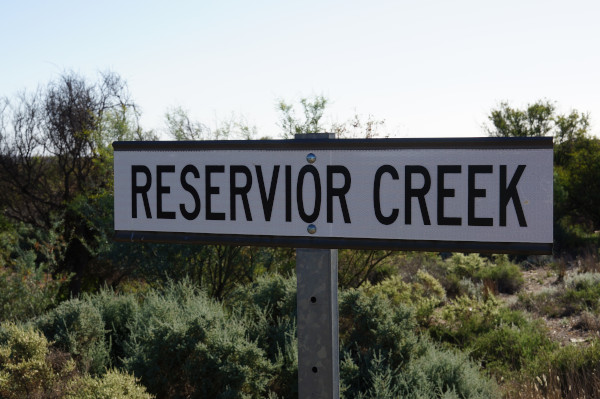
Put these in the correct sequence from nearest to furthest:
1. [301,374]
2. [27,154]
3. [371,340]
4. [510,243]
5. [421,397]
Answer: [510,243] < [301,374] < [421,397] < [371,340] < [27,154]

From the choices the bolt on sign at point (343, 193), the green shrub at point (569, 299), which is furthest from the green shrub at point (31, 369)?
the green shrub at point (569, 299)

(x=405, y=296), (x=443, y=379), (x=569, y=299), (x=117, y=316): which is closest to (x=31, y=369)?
(x=117, y=316)

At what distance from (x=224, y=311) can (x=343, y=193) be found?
13.8ft

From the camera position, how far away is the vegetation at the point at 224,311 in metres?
3.90

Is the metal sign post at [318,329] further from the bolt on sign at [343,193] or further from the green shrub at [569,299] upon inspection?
the green shrub at [569,299]

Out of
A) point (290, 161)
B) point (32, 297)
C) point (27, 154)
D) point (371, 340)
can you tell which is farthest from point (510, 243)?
point (27, 154)

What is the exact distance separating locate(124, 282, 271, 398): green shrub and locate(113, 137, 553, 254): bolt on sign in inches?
76.3

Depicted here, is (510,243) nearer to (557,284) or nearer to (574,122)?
(557,284)

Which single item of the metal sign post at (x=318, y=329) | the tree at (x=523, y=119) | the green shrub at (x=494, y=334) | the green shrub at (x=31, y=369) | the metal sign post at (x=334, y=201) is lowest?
the green shrub at (x=494, y=334)

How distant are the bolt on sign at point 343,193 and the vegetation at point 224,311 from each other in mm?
1533

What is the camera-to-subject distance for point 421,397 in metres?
3.89

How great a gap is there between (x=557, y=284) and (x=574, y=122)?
47.3 ft

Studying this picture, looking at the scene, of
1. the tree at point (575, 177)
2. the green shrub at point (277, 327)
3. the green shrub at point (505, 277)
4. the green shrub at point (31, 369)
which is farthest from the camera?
the tree at point (575, 177)

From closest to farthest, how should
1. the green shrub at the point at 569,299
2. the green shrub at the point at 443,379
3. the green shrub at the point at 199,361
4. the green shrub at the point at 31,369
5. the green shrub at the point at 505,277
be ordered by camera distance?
1. the green shrub at the point at 31,369
2. the green shrub at the point at 199,361
3. the green shrub at the point at 443,379
4. the green shrub at the point at 569,299
5. the green shrub at the point at 505,277
